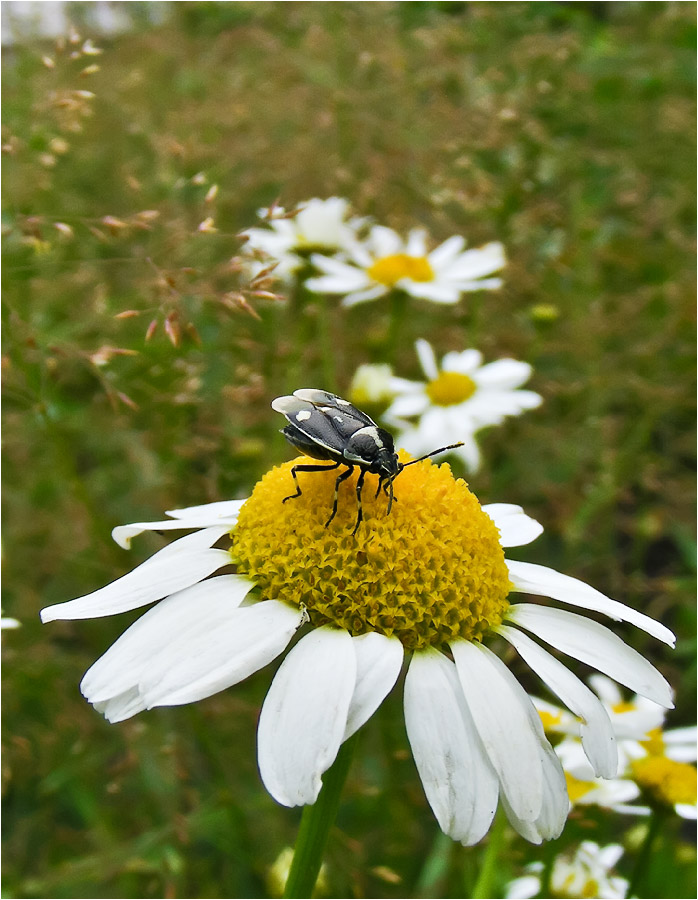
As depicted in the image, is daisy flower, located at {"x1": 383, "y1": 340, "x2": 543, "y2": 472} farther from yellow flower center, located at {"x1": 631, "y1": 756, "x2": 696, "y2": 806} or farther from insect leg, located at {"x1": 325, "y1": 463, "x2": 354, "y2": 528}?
insect leg, located at {"x1": 325, "y1": 463, "x2": 354, "y2": 528}

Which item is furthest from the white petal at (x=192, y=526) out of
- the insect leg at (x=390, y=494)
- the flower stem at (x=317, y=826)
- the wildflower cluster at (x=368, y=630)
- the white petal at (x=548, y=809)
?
the white petal at (x=548, y=809)

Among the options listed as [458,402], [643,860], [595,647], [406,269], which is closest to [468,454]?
[458,402]

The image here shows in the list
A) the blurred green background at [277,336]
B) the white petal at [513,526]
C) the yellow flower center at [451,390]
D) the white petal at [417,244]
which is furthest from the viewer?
the white petal at [417,244]

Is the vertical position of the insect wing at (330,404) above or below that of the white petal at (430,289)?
above

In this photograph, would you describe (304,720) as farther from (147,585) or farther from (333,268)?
(333,268)

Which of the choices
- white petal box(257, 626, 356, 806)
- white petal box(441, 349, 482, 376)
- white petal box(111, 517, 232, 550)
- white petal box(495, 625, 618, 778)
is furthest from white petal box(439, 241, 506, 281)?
white petal box(257, 626, 356, 806)

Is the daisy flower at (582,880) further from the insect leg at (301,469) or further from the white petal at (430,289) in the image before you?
the white petal at (430,289)
